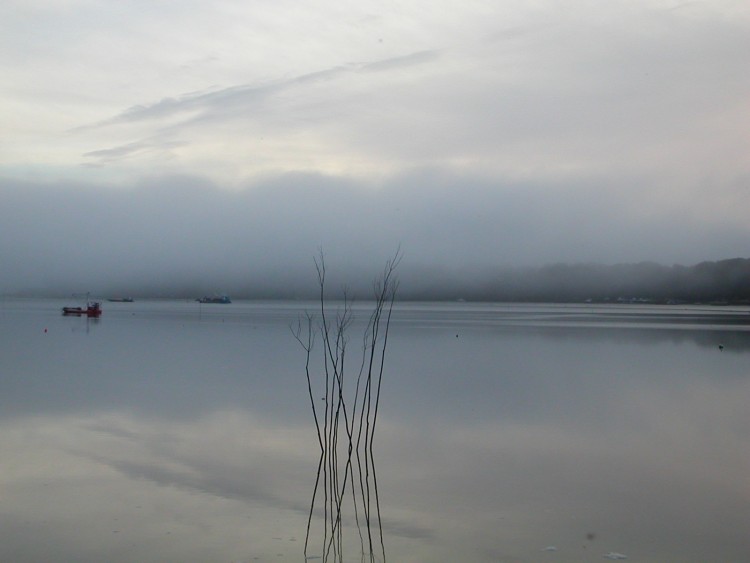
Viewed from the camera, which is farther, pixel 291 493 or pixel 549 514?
pixel 291 493

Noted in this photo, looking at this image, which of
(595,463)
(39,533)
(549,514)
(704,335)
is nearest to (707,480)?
(595,463)

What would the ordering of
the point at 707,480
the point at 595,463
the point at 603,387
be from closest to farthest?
the point at 707,480 < the point at 595,463 < the point at 603,387

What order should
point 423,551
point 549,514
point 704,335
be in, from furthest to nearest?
1. point 704,335
2. point 549,514
3. point 423,551

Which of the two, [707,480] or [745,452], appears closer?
[707,480]

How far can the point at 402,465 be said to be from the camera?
9.62 meters

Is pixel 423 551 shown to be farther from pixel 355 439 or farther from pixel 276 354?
pixel 276 354

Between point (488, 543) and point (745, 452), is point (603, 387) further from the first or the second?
point (488, 543)

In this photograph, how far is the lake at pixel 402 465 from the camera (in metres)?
6.81

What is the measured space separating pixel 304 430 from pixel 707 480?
5.30m

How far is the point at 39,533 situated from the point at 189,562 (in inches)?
56.9

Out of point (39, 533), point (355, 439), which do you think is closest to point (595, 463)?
point (355, 439)

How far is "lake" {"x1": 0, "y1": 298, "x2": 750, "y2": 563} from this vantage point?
6.81 meters

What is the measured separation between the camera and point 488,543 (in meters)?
6.89

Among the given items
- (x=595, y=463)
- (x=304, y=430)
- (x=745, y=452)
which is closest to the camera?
(x=595, y=463)
